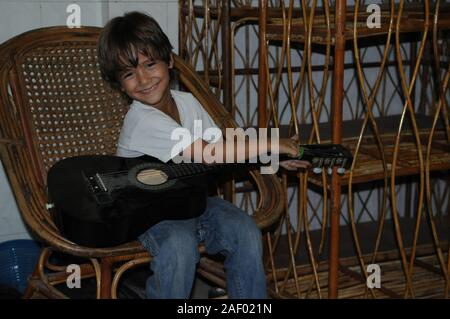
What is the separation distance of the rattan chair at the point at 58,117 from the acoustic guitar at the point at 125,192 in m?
0.09

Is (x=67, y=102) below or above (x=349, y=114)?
above

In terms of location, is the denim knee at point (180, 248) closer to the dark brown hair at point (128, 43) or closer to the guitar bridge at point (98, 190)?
the guitar bridge at point (98, 190)

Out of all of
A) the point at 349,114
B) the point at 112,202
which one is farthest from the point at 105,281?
the point at 349,114

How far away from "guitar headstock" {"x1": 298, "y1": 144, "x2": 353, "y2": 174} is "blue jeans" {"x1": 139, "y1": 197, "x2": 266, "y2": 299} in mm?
228

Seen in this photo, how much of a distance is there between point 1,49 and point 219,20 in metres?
0.74

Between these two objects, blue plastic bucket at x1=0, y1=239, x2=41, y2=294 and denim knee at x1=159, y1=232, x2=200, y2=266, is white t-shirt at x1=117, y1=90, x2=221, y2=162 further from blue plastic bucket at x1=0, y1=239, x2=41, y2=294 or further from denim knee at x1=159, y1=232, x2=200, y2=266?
blue plastic bucket at x1=0, y1=239, x2=41, y2=294

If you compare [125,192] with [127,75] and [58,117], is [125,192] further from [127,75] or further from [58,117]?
[58,117]

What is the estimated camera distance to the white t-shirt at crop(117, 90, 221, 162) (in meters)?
1.66

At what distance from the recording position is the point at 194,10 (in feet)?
7.80

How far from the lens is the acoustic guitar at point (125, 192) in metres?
1.53

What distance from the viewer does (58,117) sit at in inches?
75.8

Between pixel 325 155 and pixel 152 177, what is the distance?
437 mm

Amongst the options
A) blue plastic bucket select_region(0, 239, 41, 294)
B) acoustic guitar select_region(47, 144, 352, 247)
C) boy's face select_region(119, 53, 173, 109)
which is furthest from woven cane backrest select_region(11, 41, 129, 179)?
blue plastic bucket select_region(0, 239, 41, 294)

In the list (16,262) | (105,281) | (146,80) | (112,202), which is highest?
(146,80)
